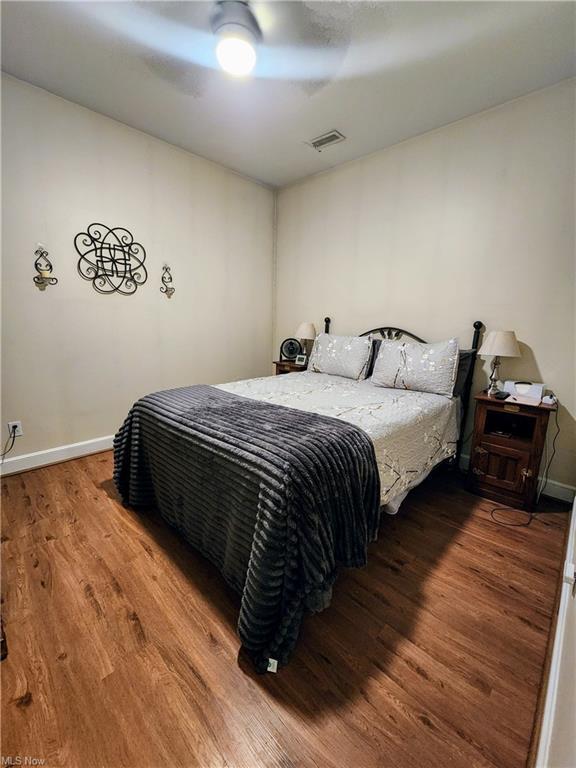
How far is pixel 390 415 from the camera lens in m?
1.83

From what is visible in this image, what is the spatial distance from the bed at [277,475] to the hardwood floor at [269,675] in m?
0.16

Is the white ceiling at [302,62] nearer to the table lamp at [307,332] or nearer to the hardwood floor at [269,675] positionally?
the table lamp at [307,332]

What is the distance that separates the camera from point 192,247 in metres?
3.29

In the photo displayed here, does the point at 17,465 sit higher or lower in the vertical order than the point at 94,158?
lower

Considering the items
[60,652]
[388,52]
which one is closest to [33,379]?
[60,652]

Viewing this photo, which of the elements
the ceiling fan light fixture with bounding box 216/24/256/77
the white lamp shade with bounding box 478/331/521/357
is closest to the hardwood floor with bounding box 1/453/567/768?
the white lamp shade with bounding box 478/331/521/357

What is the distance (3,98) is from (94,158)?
0.57m

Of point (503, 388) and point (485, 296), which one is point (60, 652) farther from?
point (485, 296)

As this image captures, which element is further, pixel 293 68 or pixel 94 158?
pixel 94 158

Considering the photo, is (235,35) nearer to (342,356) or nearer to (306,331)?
(342,356)

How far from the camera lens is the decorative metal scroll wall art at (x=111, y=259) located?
8.64ft

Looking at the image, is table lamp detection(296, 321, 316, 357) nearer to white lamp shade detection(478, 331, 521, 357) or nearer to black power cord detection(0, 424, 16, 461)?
white lamp shade detection(478, 331, 521, 357)

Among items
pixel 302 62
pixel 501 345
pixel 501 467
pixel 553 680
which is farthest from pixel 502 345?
pixel 302 62

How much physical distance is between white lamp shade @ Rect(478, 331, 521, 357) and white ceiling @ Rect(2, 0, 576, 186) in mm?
1633
